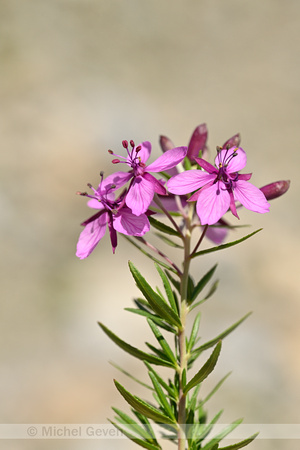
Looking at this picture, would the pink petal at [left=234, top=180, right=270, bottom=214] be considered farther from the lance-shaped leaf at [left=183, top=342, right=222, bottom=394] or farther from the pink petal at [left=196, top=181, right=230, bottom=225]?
the lance-shaped leaf at [left=183, top=342, right=222, bottom=394]

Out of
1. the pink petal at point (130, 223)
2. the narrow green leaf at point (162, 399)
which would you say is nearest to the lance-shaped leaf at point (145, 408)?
the narrow green leaf at point (162, 399)

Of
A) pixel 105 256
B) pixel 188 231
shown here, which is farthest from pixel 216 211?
pixel 105 256

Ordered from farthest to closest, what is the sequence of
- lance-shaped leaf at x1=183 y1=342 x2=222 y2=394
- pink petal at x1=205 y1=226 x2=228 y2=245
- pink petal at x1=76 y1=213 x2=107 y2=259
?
pink petal at x1=205 y1=226 x2=228 y2=245 < pink petal at x1=76 y1=213 x2=107 y2=259 < lance-shaped leaf at x1=183 y1=342 x2=222 y2=394

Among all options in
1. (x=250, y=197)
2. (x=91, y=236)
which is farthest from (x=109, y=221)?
(x=250, y=197)

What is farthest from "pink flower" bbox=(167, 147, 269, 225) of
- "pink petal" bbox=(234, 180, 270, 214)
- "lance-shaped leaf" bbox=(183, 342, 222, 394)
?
"lance-shaped leaf" bbox=(183, 342, 222, 394)

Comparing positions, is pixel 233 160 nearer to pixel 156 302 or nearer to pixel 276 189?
pixel 276 189

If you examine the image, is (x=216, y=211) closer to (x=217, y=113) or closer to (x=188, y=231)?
(x=188, y=231)
